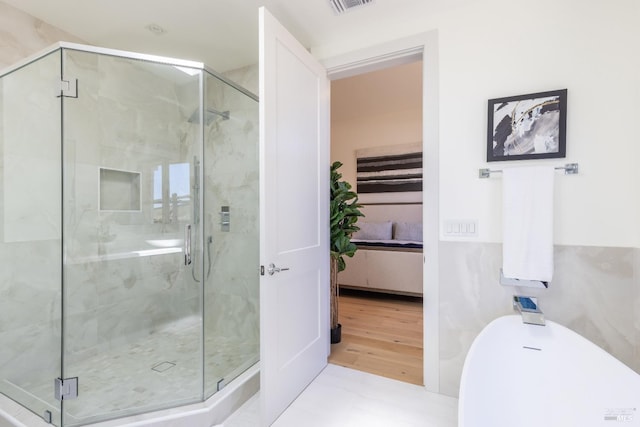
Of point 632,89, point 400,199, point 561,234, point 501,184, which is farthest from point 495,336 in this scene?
point 400,199

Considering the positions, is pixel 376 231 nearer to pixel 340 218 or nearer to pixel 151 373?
pixel 340 218

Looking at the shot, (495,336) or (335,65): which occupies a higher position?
(335,65)

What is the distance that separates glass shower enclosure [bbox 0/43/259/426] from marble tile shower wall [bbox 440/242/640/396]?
1402 millimetres

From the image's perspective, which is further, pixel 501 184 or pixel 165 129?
pixel 165 129

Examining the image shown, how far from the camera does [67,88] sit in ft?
6.09

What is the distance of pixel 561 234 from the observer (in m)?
1.60

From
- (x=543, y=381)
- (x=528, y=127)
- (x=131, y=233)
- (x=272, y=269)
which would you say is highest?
(x=528, y=127)

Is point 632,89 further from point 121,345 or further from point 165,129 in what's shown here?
point 121,345

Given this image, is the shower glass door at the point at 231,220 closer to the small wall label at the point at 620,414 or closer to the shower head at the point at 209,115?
the shower head at the point at 209,115

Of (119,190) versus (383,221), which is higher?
(119,190)

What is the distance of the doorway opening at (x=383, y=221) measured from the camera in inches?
98.0

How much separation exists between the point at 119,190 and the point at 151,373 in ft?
4.95

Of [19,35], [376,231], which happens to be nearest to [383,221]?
[376,231]

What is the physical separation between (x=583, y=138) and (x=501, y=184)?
44 cm
